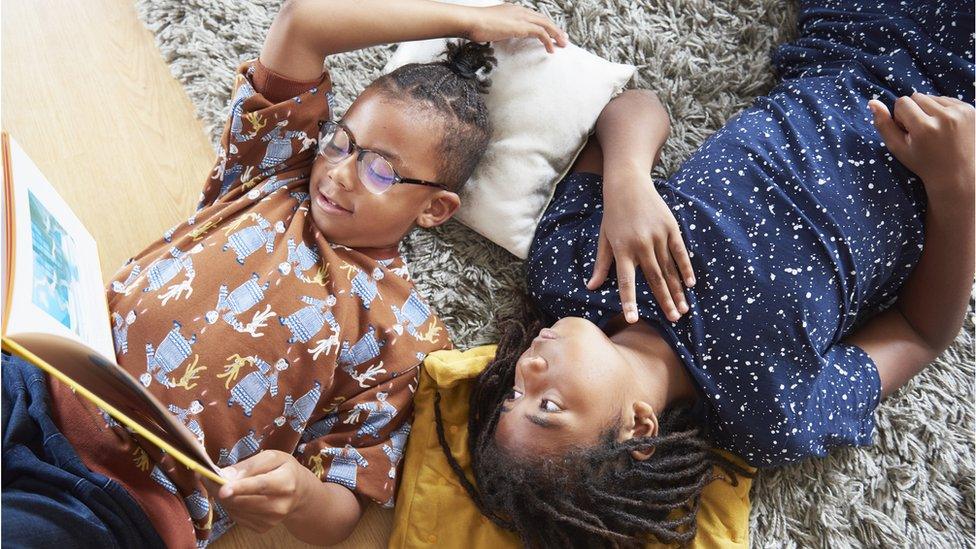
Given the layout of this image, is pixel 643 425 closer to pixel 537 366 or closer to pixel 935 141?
pixel 537 366

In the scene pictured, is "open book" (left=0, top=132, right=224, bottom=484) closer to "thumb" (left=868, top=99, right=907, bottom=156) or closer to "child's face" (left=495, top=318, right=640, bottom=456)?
"child's face" (left=495, top=318, right=640, bottom=456)

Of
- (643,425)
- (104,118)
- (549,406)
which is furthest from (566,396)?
(104,118)

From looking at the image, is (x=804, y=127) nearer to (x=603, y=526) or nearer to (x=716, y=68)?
(x=716, y=68)

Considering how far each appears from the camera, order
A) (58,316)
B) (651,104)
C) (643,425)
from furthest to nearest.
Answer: (651,104) → (643,425) → (58,316)

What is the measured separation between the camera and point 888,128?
1.11 m

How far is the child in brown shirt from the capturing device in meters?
1.03

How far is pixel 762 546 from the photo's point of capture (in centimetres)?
119

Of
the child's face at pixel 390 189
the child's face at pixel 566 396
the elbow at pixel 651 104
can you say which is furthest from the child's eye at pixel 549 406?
the elbow at pixel 651 104

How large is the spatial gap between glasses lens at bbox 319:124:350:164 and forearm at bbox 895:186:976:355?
869 millimetres

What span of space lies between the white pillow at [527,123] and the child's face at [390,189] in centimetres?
11

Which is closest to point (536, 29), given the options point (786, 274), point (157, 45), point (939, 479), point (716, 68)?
point (716, 68)

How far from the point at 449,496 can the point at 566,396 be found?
290mm

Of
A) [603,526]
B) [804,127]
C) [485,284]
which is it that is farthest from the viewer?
[485,284]

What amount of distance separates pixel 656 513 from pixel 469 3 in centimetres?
83
